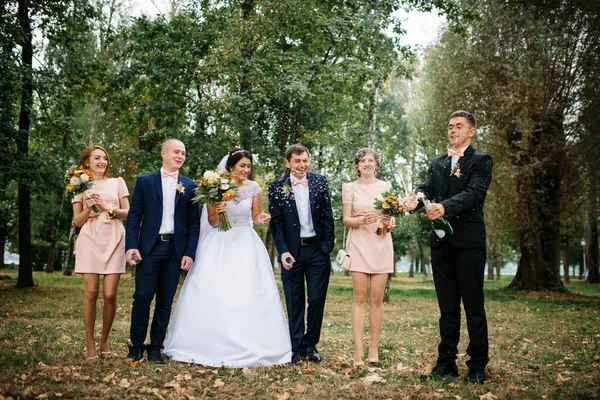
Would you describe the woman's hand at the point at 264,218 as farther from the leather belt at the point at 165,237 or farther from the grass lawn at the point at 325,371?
the grass lawn at the point at 325,371

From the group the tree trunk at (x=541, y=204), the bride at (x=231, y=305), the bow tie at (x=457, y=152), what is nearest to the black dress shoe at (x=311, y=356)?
the bride at (x=231, y=305)

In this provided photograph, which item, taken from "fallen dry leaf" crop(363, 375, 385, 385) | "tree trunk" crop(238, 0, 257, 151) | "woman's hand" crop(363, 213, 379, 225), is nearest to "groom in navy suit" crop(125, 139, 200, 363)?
"woman's hand" crop(363, 213, 379, 225)

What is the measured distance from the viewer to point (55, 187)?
55.0ft

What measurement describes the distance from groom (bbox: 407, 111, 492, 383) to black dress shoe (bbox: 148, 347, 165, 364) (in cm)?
301

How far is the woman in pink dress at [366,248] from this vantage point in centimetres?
661

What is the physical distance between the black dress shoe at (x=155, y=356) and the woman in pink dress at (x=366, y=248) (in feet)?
7.58

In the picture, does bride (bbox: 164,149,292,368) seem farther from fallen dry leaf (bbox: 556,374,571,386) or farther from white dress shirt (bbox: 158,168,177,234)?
fallen dry leaf (bbox: 556,374,571,386)

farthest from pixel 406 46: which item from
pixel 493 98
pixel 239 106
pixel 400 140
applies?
pixel 400 140

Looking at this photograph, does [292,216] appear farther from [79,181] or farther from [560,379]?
[560,379]

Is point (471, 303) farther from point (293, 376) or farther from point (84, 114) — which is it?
point (84, 114)

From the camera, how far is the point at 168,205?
6633mm

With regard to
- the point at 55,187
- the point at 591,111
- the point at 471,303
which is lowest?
the point at 471,303

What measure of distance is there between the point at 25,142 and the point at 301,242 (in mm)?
13431

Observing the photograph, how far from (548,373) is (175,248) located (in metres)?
4.68
